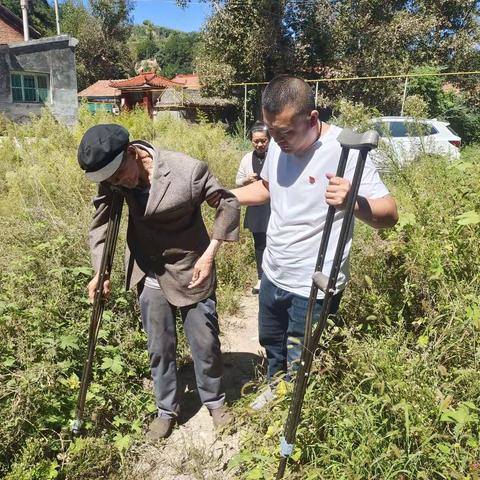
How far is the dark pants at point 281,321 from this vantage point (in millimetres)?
2256

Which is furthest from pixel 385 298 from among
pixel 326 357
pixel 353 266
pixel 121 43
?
pixel 121 43

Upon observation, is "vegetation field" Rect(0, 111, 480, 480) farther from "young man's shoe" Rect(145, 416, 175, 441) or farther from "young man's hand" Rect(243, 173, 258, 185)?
"young man's hand" Rect(243, 173, 258, 185)

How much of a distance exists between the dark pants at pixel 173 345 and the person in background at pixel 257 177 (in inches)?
71.9

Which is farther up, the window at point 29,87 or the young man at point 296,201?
the young man at point 296,201

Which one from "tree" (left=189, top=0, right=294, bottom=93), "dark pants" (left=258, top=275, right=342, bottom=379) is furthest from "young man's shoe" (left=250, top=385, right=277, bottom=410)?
"tree" (left=189, top=0, right=294, bottom=93)

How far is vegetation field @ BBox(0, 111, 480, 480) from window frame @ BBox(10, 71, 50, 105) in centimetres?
1679

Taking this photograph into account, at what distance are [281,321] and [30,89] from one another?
1979cm

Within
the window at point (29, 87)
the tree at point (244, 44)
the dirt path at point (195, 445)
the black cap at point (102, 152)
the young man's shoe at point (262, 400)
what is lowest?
the dirt path at point (195, 445)

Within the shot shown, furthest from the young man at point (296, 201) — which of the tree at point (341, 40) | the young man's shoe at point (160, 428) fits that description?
the tree at point (341, 40)

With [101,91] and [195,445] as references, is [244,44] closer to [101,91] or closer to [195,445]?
[195,445]

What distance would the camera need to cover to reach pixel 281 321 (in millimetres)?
2537

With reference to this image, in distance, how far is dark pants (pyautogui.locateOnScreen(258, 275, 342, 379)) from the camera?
2256 millimetres

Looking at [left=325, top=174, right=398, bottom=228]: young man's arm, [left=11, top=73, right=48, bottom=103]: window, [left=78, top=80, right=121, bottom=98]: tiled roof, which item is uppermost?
[left=325, top=174, right=398, bottom=228]: young man's arm

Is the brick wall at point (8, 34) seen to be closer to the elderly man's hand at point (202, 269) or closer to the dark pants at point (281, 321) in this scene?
the elderly man's hand at point (202, 269)
